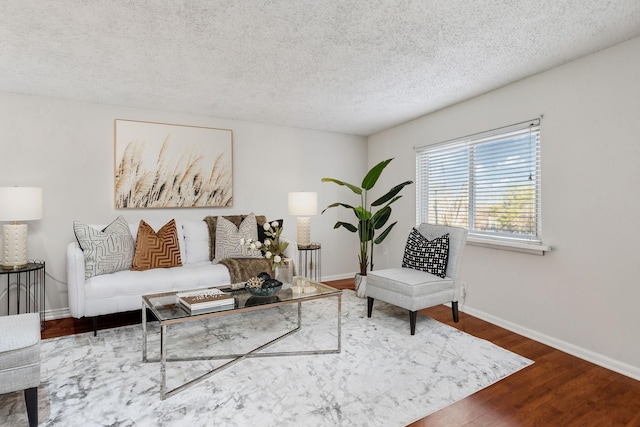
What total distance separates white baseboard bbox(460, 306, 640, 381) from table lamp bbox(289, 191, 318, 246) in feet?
7.14

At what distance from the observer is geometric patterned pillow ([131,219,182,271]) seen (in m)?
3.28

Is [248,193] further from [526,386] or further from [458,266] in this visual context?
[526,386]

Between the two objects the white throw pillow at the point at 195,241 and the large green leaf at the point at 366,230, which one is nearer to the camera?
the white throw pillow at the point at 195,241

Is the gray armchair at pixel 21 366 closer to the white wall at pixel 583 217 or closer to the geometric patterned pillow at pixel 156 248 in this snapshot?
the geometric patterned pillow at pixel 156 248

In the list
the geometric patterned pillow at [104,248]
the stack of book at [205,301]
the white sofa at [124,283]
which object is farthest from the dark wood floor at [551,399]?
the geometric patterned pillow at [104,248]

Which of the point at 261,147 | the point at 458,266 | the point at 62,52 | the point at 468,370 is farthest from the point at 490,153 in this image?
the point at 62,52

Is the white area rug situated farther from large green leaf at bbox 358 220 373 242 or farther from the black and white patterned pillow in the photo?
large green leaf at bbox 358 220 373 242

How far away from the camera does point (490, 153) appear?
11.4 feet

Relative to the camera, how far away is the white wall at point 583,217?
94.2 inches

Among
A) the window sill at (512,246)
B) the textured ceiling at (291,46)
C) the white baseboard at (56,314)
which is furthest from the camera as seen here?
the white baseboard at (56,314)

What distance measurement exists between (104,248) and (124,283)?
0.41 meters

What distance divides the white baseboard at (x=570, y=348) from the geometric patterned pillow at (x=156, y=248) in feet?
10.7

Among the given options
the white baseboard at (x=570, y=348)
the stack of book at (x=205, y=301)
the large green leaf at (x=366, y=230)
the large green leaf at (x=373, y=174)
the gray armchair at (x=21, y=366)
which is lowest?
the white baseboard at (x=570, y=348)

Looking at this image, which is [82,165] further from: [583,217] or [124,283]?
[583,217]
